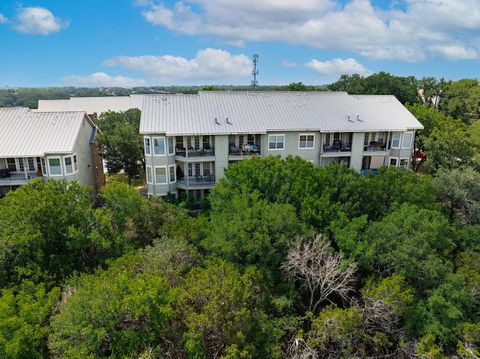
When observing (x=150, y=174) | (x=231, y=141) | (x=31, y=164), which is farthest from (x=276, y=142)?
(x=31, y=164)

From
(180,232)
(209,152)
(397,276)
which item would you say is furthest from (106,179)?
(397,276)

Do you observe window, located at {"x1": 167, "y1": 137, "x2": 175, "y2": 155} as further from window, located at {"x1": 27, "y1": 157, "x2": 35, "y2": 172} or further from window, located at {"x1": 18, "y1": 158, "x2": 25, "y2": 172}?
window, located at {"x1": 18, "y1": 158, "x2": 25, "y2": 172}

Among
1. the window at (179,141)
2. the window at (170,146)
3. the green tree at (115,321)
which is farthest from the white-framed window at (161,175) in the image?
the green tree at (115,321)

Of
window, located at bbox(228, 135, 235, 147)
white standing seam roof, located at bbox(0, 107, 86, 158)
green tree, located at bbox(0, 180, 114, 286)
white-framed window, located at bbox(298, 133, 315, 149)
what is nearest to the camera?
green tree, located at bbox(0, 180, 114, 286)

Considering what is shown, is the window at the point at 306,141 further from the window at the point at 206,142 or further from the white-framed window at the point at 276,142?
the window at the point at 206,142

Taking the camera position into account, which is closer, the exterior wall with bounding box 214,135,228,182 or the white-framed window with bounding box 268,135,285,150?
the exterior wall with bounding box 214,135,228,182

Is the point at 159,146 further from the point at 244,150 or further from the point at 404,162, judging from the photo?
the point at 404,162

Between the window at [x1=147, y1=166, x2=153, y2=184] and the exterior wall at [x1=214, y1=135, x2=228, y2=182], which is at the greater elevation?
the exterior wall at [x1=214, y1=135, x2=228, y2=182]

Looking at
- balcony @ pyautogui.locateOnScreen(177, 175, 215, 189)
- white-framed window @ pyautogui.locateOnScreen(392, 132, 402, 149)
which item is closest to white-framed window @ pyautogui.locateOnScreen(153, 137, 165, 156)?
balcony @ pyautogui.locateOnScreen(177, 175, 215, 189)
